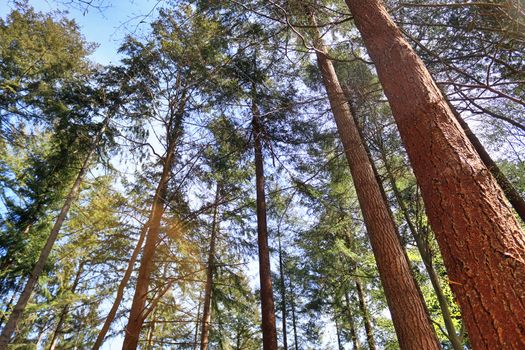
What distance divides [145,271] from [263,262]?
2911 millimetres

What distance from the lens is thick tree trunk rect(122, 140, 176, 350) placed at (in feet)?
15.9

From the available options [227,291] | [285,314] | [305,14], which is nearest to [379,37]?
[305,14]

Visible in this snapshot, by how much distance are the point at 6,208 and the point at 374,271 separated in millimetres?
13480

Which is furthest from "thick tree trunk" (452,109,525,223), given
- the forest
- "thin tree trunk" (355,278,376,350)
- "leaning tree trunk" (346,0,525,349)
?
"thin tree trunk" (355,278,376,350)

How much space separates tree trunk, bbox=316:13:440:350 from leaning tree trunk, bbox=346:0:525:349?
6.29 feet

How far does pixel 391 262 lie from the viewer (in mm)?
3785

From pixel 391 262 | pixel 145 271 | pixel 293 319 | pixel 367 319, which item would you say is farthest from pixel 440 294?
pixel 293 319

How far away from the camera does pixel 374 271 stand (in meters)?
9.74

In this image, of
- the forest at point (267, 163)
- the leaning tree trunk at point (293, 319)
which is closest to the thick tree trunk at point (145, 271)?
the forest at point (267, 163)

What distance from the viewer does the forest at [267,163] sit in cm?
193

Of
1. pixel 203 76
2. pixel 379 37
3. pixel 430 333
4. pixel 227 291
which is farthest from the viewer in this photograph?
pixel 227 291

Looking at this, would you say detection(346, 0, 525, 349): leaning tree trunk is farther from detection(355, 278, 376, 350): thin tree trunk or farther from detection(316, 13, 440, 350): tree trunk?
detection(355, 278, 376, 350): thin tree trunk

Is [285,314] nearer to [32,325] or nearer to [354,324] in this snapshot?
[354,324]

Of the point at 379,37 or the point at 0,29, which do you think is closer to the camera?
the point at 379,37
